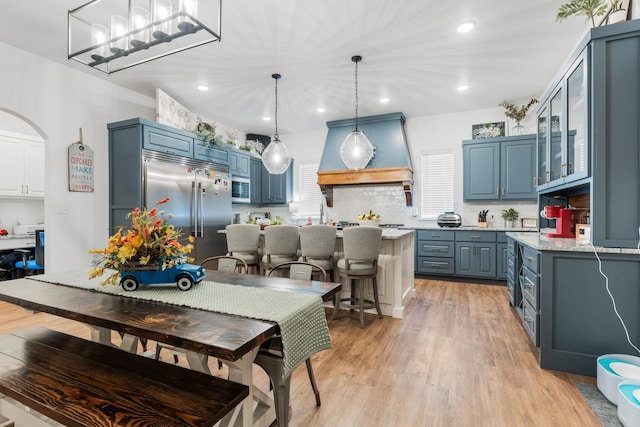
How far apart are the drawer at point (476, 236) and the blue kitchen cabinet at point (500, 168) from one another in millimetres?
638

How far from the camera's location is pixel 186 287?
5.55 feet

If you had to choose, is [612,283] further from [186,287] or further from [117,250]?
[117,250]

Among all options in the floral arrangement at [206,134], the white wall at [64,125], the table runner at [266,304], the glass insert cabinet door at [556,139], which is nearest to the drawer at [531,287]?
the glass insert cabinet door at [556,139]

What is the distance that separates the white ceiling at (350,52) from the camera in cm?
279

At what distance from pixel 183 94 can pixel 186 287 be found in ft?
13.1

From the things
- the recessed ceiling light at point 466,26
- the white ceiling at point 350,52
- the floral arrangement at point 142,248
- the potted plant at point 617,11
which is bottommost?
the floral arrangement at point 142,248

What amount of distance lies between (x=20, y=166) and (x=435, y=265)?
7036mm

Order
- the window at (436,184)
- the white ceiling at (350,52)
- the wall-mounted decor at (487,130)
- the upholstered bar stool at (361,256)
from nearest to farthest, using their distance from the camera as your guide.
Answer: the white ceiling at (350,52) → the upholstered bar stool at (361,256) → the wall-mounted decor at (487,130) → the window at (436,184)

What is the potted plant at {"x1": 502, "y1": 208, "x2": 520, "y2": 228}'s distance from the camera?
202 inches

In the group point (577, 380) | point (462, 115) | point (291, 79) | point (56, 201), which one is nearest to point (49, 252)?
point (56, 201)

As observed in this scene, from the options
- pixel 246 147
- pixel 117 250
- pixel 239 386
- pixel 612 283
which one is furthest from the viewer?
pixel 246 147

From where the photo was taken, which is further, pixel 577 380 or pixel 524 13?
pixel 524 13

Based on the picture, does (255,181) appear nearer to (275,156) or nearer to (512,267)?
(275,156)

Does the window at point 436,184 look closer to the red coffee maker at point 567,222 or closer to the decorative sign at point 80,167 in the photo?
the red coffee maker at point 567,222
